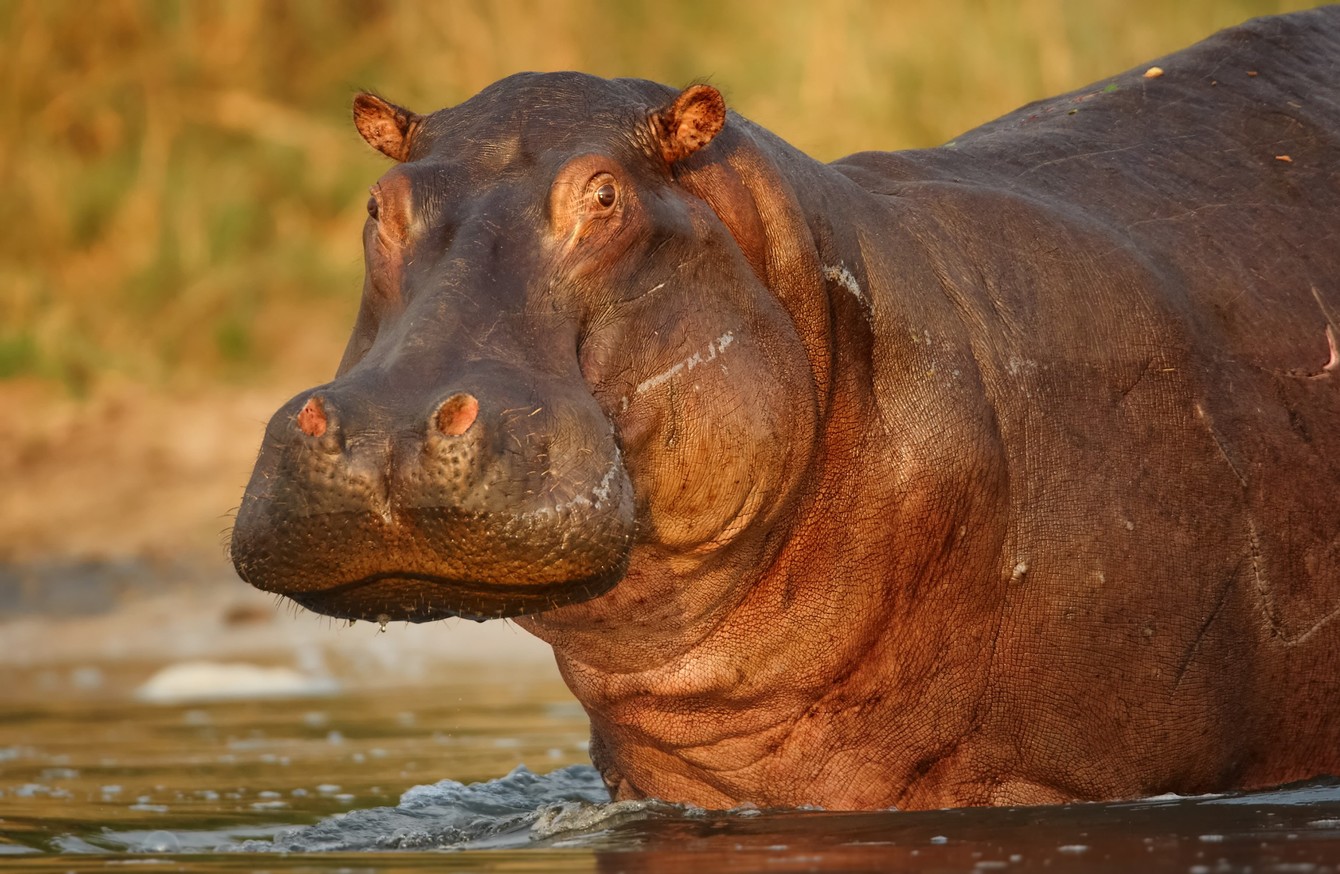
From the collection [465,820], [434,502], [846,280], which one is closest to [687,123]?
[846,280]

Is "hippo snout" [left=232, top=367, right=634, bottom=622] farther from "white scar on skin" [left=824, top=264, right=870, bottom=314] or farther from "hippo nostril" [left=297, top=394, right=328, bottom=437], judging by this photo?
"white scar on skin" [left=824, top=264, right=870, bottom=314]

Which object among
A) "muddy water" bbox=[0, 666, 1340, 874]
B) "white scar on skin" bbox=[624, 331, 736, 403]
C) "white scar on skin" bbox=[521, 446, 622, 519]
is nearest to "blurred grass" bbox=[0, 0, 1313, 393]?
"muddy water" bbox=[0, 666, 1340, 874]

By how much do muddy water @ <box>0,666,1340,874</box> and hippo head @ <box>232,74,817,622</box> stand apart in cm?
51

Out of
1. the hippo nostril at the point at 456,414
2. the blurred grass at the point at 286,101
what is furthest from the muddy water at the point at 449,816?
the blurred grass at the point at 286,101

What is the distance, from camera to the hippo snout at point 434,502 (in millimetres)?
3719

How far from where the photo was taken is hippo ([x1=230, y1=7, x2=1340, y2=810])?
3941 millimetres

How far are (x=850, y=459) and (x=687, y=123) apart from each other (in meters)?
0.68

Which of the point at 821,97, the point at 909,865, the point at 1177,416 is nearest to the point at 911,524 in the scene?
the point at 1177,416

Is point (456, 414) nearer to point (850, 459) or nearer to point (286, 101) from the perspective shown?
point (850, 459)

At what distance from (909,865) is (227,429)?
7.29m

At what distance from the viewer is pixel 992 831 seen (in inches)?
158

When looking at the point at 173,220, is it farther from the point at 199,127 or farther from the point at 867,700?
the point at 867,700

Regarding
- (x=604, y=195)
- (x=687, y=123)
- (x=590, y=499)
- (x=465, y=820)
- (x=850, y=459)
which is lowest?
(x=465, y=820)

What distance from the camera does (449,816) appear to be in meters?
4.85
